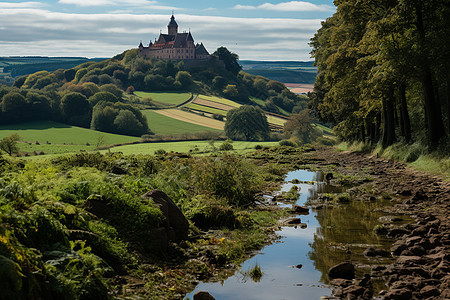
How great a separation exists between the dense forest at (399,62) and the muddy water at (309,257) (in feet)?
34.2

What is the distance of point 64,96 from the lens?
10725 centimetres

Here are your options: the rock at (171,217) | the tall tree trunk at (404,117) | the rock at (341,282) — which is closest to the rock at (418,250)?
the rock at (341,282)

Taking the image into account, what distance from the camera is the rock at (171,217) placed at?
1045 cm

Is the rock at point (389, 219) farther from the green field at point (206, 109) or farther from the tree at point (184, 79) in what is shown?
the tree at point (184, 79)

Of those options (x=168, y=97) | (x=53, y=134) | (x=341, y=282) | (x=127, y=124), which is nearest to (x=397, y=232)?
(x=341, y=282)

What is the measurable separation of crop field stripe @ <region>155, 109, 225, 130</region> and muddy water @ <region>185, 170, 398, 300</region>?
94.2 metres

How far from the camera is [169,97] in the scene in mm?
159250

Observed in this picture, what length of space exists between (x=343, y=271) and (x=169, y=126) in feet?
328

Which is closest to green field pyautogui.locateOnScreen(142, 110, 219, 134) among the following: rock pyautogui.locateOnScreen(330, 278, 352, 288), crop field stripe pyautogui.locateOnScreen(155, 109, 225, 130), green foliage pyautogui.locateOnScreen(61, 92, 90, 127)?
crop field stripe pyautogui.locateOnScreen(155, 109, 225, 130)

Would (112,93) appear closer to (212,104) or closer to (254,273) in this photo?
(212,104)

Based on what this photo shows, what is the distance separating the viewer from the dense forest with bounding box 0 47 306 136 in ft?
312

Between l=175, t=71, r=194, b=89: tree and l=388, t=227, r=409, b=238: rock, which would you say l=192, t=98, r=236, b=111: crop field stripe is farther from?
l=388, t=227, r=409, b=238: rock

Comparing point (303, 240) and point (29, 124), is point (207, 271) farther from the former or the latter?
point (29, 124)

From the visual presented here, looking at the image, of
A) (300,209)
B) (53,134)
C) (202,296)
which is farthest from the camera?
(53,134)
